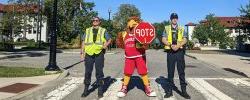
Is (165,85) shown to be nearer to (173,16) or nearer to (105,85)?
(105,85)

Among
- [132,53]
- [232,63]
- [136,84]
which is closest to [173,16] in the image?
[132,53]

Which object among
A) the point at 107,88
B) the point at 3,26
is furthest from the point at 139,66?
the point at 3,26

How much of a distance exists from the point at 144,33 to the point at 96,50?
3.79 feet

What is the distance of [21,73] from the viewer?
15625 mm

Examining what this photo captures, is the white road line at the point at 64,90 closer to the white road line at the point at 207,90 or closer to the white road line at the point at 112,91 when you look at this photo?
the white road line at the point at 112,91

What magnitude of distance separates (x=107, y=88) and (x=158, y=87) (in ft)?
4.68

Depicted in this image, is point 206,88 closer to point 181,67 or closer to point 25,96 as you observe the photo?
point 181,67

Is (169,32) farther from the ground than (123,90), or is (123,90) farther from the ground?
(169,32)

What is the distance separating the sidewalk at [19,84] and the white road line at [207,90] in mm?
4313

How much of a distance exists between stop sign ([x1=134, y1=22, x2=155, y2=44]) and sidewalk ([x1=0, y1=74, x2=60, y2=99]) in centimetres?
313

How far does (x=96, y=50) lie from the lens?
34.3 ft

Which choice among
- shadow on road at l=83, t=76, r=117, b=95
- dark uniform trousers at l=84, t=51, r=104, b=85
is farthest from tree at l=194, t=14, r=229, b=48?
dark uniform trousers at l=84, t=51, r=104, b=85

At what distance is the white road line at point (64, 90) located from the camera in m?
10.5

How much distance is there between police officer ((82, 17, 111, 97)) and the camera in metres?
10.4
